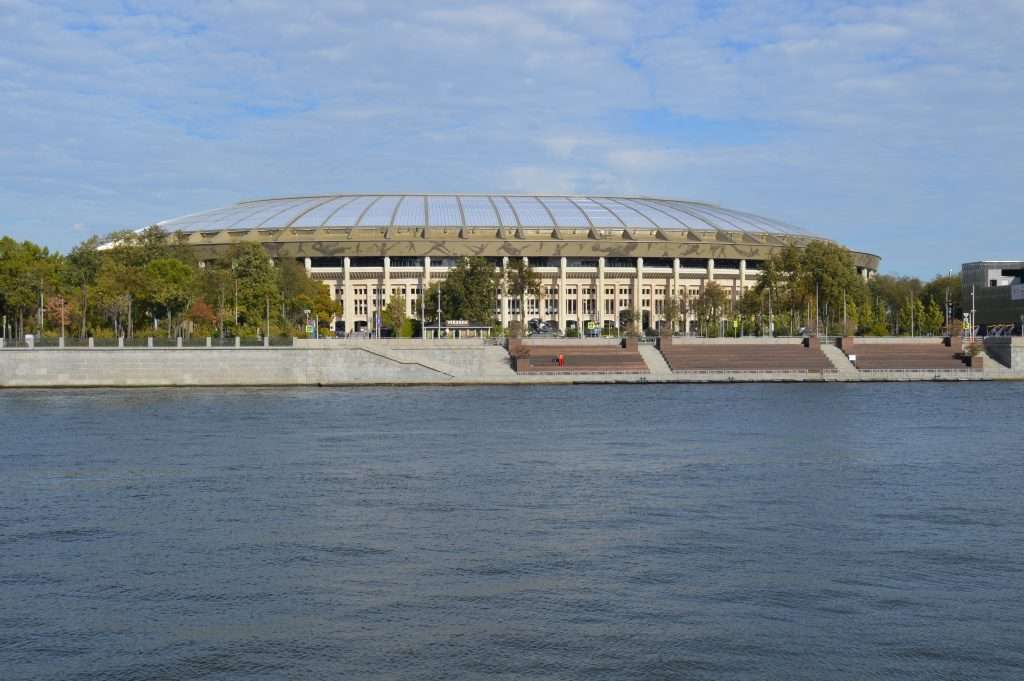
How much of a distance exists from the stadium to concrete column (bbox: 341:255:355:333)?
0.13 meters

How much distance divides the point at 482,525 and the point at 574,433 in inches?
755

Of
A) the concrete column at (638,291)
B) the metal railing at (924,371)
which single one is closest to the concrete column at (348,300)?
the concrete column at (638,291)

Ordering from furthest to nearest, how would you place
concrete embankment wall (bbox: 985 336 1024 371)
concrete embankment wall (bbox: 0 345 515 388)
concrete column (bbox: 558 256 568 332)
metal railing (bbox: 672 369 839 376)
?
concrete column (bbox: 558 256 568 332) < concrete embankment wall (bbox: 985 336 1024 371) < metal railing (bbox: 672 369 839 376) < concrete embankment wall (bbox: 0 345 515 388)

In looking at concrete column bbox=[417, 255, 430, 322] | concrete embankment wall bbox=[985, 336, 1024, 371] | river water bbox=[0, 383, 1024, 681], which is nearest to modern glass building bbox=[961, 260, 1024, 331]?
concrete embankment wall bbox=[985, 336, 1024, 371]

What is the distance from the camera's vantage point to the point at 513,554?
2433 centimetres

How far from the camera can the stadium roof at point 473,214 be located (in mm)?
117000

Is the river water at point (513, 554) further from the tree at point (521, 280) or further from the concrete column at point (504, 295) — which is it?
the concrete column at point (504, 295)

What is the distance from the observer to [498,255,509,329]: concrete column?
355ft

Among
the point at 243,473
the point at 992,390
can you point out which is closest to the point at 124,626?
the point at 243,473

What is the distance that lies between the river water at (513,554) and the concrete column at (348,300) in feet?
228

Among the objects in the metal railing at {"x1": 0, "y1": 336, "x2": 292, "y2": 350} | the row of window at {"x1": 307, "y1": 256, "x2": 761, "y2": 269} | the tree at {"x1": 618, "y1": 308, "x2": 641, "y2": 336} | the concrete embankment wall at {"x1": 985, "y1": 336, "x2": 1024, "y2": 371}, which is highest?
the row of window at {"x1": 307, "y1": 256, "x2": 761, "y2": 269}

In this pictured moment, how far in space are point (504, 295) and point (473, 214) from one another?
1044cm

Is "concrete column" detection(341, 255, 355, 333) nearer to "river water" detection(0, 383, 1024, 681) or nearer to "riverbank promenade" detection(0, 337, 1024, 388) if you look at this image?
"riverbank promenade" detection(0, 337, 1024, 388)

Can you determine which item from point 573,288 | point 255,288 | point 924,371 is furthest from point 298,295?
point 924,371
